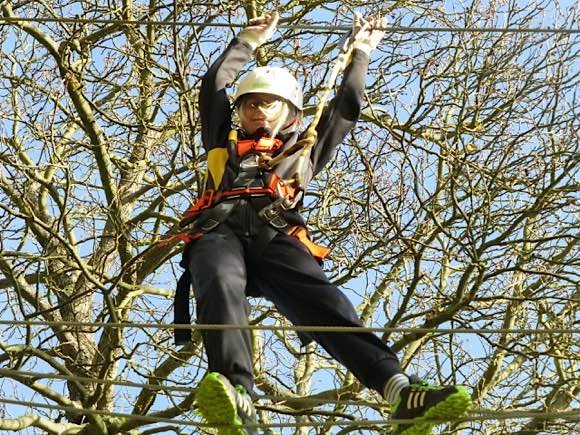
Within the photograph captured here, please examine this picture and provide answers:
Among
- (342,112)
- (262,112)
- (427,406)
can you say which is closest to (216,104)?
(262,112)

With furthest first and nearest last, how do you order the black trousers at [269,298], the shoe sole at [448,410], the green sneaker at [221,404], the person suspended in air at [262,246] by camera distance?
the black trousers at [269,298]
the person suspended in air at [262,246]
the shoe sole at [448,410]
the green sneaker at [221,404]

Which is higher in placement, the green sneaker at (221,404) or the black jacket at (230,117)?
the black jacket at (230,117)

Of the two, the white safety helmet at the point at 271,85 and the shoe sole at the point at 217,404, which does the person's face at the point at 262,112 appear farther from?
the shoe sole at the point at 217,404

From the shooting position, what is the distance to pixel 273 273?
16.7 feet

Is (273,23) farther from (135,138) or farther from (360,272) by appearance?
(135,138)

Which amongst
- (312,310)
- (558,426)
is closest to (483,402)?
(558,426)

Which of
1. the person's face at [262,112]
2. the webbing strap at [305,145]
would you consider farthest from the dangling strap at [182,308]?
the person's face at [262,112]

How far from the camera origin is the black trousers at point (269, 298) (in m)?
4.74

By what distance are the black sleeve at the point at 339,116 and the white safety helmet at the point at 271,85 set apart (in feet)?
0.54

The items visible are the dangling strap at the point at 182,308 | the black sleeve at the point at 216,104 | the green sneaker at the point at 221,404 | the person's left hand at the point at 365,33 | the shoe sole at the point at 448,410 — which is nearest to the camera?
the green sneaker at the point at 221,404

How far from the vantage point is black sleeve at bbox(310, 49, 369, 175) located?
5.54 m

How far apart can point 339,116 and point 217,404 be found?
1721 mm

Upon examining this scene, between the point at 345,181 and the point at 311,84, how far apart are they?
0.77 m

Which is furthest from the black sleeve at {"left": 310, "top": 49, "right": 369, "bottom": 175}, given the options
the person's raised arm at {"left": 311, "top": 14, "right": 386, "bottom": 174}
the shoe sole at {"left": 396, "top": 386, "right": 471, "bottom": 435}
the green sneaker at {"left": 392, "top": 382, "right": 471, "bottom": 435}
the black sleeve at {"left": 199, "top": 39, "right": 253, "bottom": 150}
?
the shoe sole at {"left": 396, "top": 386, "right": 471, "bottom": 435}
